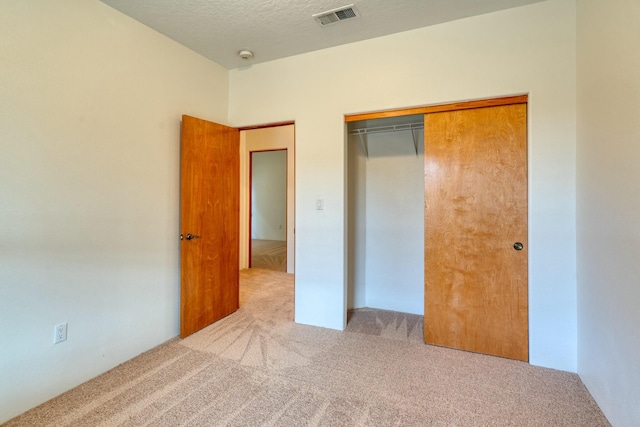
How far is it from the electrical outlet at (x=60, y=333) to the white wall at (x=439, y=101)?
1.80m

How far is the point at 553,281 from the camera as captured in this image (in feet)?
7.04

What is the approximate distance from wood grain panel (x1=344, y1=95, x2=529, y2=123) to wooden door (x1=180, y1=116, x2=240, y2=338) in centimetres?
135

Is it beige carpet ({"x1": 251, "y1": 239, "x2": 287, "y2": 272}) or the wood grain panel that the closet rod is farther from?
beige carpet ({"x1": 251, "y1": 239, "x2": 287, "y2": 272})

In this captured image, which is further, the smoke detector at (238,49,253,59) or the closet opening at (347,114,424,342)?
the closet opening at (347,114,424,342)

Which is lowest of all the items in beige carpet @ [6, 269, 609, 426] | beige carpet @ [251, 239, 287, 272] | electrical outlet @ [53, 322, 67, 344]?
beige carpet @ [6, 269, 609, 426]

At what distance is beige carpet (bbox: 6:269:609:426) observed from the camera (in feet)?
5.44

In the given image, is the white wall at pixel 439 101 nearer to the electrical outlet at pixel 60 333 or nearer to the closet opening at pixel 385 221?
the closet opening at pixel 385 221

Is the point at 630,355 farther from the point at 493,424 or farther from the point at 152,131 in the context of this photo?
the point at 152,131

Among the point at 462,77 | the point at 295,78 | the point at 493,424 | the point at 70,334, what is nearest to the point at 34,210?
the point at 70,334

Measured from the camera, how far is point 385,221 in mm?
3412

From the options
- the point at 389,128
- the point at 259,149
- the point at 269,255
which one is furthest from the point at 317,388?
the point at 269,255

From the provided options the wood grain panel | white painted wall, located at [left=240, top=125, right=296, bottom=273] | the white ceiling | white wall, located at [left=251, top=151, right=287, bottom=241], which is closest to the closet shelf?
the wood grain panel

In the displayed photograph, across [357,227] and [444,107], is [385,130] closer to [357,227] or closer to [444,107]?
[444,107]

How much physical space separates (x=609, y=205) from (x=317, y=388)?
203cm
